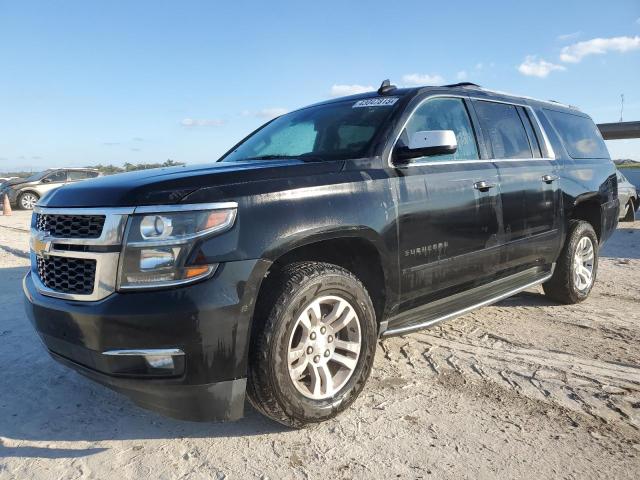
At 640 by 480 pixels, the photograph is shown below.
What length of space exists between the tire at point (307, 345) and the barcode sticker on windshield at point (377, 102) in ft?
4.43

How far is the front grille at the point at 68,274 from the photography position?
91.8 inches

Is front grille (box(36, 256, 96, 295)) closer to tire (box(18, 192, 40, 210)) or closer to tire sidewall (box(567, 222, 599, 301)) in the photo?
tire sidewall (box(567, 222, 599, 301))

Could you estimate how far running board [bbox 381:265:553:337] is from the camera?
3.14 metres

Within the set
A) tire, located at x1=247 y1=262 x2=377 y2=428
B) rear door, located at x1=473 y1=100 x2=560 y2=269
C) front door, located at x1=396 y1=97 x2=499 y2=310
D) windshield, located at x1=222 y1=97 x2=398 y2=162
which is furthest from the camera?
rear door, located at x1=473 y1=100 x2=560 y2=269

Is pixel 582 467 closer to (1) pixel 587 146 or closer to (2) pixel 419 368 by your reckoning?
(2) pixel 419 368

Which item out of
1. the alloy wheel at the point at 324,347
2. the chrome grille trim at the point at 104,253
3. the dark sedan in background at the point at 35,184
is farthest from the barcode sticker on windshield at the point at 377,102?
the dark sedan in background at the point at 35,184

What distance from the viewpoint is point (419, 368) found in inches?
135

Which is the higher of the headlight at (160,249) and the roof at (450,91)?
the roof at (450,91)

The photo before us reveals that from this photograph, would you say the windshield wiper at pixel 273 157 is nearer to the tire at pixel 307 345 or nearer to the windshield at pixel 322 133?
the windshield at pixel 322 133

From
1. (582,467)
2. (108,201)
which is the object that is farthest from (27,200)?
(582,467)

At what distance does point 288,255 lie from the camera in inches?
105

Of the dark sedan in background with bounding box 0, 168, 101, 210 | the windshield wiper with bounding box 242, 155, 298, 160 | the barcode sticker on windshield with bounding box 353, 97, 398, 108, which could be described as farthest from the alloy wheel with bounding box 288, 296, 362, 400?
the dark sedan in background with bounding box 0, 168, 101, 210

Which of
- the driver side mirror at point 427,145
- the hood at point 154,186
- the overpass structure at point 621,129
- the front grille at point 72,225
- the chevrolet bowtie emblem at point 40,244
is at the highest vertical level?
the overpass structure at point 621,129

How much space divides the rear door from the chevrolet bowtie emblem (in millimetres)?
3081
